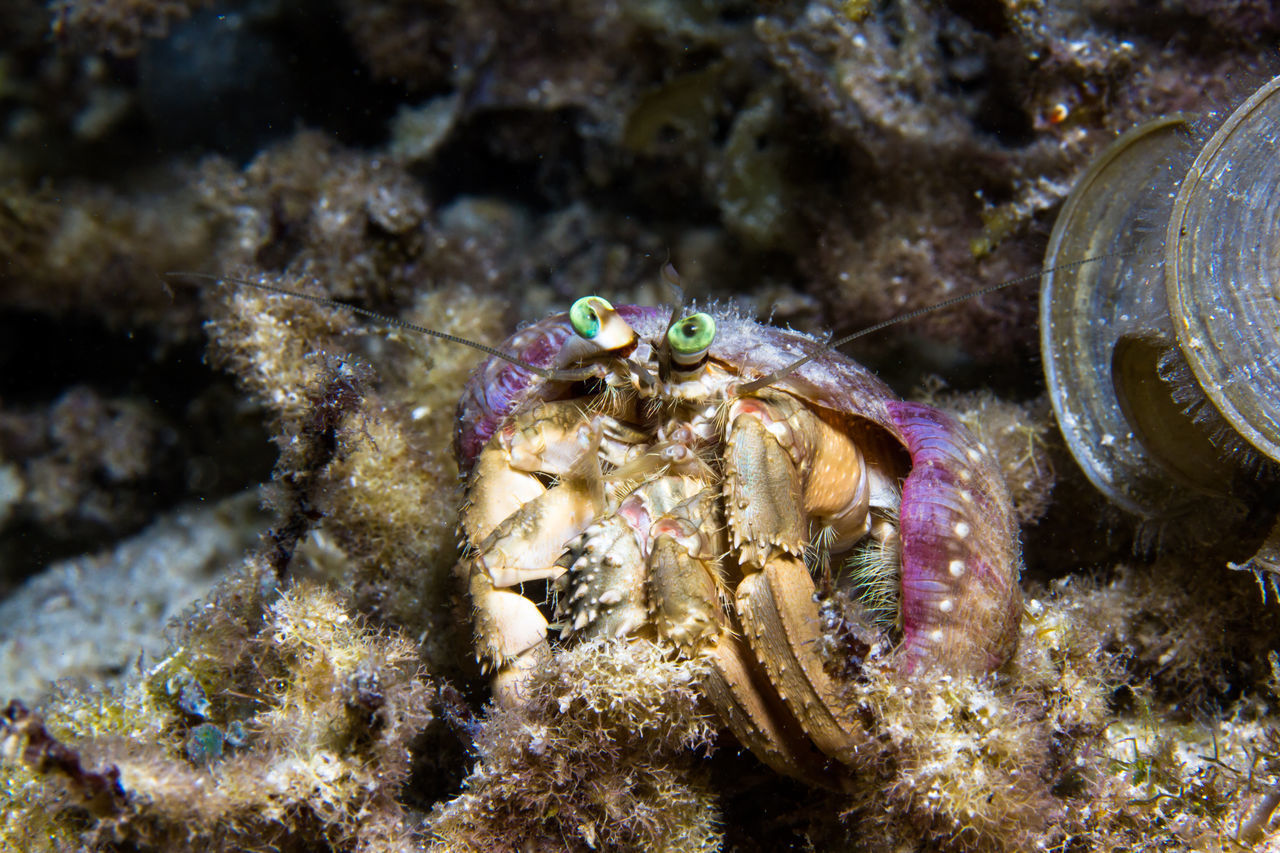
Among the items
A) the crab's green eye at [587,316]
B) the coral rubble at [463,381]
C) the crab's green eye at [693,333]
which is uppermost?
the crab's green eye at [693,333]

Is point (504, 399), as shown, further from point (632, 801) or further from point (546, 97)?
point (546, 97)

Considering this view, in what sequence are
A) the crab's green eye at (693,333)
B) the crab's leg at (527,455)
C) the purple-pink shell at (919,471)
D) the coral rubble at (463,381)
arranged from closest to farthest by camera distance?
the coral rubble at (463,381) → the purple-pink shell at (919,471) → the crab's green eye at (693,333) → the crab's leg at (527,455)

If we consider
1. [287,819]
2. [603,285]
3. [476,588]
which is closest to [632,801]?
[476,588]

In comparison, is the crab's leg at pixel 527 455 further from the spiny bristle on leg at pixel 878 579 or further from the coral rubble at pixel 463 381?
the spiny bristle on leg at pixel 878 579

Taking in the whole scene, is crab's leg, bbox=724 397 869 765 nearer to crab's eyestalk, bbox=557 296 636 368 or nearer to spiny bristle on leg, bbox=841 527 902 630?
spiny bristle on leg, bbox=841 527 902 630

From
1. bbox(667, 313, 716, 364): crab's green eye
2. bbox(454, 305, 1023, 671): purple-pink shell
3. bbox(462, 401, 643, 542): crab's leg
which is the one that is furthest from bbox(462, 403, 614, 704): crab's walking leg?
bbox(667, 313, 716, 364): crab's green eye

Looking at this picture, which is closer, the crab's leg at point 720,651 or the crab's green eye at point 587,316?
the crab's leg at point 720,651

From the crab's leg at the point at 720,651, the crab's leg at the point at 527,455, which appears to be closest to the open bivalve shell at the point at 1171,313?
the crab's leg at the point at 720,651

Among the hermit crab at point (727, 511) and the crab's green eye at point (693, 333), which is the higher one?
the crab's green eye at point (693, 333)
